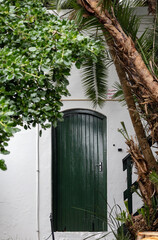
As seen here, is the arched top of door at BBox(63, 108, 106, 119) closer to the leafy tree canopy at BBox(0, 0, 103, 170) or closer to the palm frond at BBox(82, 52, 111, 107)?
the palm frond at BBox(82, 52, 111, 107)

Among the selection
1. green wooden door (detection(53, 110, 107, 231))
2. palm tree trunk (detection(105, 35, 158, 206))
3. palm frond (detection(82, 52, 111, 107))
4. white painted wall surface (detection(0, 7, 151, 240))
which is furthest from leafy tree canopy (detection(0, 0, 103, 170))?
green wooden door (detection(53, 110, 107, 231))

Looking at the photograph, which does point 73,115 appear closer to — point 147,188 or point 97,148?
point 97,148

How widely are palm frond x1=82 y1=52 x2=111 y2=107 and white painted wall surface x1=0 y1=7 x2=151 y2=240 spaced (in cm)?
22

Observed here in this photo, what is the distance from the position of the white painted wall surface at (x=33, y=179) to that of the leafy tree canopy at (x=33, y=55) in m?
4.25

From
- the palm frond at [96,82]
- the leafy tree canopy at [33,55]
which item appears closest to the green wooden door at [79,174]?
the palm frond at [96,82]

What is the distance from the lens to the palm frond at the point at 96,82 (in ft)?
22.2

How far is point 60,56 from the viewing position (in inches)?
105

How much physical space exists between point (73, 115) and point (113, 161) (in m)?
1.23

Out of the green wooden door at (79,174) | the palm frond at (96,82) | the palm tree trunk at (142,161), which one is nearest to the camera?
the palm tree trunk at (142,161)

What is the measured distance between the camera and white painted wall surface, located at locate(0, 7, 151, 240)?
7.02m

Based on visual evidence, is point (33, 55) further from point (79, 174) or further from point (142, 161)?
point (79, 174)

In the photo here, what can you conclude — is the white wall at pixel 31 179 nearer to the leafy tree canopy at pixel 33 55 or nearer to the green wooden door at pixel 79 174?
the green wooden door at pixel 79 174

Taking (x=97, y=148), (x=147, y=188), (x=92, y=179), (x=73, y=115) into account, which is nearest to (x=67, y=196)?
(x=92, y=179)

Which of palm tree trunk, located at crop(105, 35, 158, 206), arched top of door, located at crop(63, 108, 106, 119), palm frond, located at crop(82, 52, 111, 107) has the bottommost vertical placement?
palm tree trunk, located at crop(105, 35, 158, 206)
